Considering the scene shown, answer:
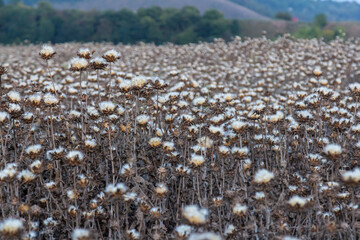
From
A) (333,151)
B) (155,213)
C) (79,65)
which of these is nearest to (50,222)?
(155,213)

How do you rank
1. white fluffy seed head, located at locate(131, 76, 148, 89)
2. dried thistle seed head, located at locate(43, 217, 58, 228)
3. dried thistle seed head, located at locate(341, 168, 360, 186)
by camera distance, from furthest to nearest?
white fluffy seed head, located at locate(131, 76, 148, 89) → dried thistle seed head, located at locate(43, 217, 58, 228) → dried thistle seed head, located at locate(341, 168, 360, 186)

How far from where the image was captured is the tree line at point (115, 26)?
45.7 meters

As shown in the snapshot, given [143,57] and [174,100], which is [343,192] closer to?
[174,100]

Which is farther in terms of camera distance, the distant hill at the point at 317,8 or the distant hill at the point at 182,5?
the distant hill at the point at 317,8

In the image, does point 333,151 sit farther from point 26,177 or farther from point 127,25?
point 127,25

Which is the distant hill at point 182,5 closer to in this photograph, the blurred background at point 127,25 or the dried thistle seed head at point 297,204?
the blurred background at point 127,25

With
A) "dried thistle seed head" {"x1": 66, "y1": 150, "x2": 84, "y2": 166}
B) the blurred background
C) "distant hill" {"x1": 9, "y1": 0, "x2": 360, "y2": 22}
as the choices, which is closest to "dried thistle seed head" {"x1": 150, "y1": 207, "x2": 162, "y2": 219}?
"dried thistle seed head" {"x1": 66, "y1": 150, "x2": 84, "y2": 166}

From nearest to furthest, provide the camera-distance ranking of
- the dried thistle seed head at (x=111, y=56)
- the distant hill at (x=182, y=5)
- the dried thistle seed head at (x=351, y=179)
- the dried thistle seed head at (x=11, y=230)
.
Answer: the dried thistle seed head at (x=11, y=230)
the dried thistle seed head at (x=351, y=179)
the dried thistle seed head at (x=111, y=56)
the distant hill at (x=182, y=5)

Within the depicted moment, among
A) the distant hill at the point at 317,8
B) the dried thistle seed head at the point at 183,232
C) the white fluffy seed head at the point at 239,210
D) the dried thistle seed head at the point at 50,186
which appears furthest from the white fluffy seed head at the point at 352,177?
the distant hill at the point at 317,8

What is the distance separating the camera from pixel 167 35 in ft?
153

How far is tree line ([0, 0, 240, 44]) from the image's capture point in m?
45.7

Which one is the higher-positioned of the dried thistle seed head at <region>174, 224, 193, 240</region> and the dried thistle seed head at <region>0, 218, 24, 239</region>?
the dried thistle seed head at <region>0, 218, 24, 239</region>

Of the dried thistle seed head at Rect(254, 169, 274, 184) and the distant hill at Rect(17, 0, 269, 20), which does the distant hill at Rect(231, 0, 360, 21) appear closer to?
the distant hill at Rect(17, 0, 269, 20)

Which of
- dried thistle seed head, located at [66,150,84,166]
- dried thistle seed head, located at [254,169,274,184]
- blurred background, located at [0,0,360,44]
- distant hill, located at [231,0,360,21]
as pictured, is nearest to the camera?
dried thistle seed head, located at [254,169,274,184]
